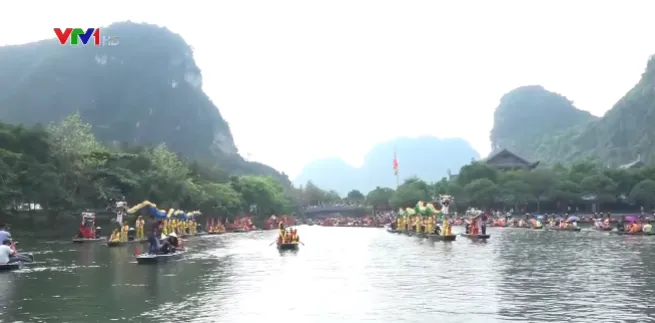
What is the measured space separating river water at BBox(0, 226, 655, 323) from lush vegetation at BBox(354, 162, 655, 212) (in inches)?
2390

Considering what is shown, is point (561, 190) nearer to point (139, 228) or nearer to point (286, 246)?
point (139, 228)

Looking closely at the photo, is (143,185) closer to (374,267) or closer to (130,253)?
(130,253)

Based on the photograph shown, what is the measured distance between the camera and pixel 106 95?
18462cm

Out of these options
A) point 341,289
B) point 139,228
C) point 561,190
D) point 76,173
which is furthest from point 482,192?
point 341,289

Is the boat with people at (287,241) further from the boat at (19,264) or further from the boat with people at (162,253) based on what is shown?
the boat at (19,264)

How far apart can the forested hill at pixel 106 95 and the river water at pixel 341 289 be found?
152 metres

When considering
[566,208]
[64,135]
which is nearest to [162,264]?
[64,135]

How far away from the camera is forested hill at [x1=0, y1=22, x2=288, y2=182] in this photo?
173 meters

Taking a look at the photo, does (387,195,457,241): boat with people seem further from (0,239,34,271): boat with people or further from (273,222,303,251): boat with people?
(0,239,34,271): boat with people

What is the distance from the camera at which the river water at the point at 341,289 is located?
1504 cm

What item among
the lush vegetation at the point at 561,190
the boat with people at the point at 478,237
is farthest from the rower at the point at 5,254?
the lush vegetation at the point at 561,190

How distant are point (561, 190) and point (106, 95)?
442 ft

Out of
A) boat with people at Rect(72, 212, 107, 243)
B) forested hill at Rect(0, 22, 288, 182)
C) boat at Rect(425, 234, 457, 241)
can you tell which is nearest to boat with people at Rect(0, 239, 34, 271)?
boat with people at Rect(72, 212, 107, 243)

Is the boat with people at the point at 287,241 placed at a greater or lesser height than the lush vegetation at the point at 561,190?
lesser
